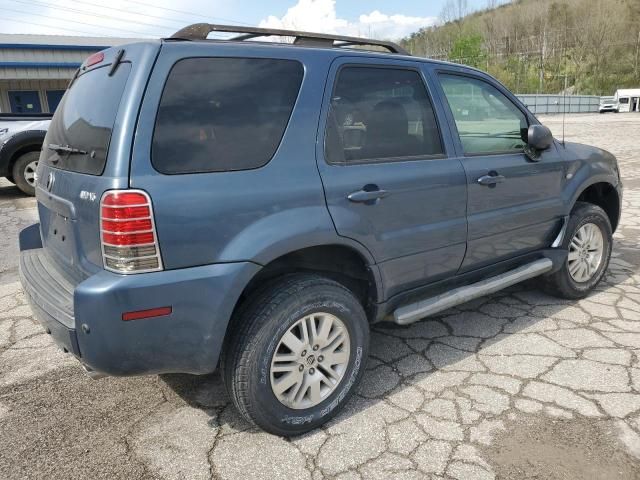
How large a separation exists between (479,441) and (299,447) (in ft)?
2.81

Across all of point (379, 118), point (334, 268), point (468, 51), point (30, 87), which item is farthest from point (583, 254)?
point (468, 51)

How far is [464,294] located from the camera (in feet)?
10.3

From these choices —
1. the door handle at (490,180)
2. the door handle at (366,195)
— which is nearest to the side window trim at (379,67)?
the door handle at (366,195)

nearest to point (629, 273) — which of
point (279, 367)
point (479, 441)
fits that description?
point (479, 441)

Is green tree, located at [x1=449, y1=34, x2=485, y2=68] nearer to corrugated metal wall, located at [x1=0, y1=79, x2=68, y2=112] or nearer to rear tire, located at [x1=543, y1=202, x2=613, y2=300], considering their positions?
corrugated metal wall, located at [x1=0, y1=79, x2=68, y2=112]

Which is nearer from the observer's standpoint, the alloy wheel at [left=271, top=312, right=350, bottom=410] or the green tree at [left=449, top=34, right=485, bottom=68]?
the alloy wheel at [left=271, top=312, right=350, bottom=410]

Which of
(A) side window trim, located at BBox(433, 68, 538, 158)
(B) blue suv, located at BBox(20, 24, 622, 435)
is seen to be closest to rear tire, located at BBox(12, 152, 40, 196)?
(B) blue suv, located at BBox(20, 24, 622, 435)

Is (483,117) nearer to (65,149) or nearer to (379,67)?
(379,67)

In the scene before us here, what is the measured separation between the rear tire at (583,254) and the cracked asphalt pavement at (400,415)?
33cm

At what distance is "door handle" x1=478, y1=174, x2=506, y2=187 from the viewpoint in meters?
3.13

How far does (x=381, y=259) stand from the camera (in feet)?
8.79

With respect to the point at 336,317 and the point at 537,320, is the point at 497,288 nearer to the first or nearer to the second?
the point at 537,320

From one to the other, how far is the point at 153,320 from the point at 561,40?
348ft

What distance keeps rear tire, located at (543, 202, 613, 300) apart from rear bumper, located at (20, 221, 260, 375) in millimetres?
2793
